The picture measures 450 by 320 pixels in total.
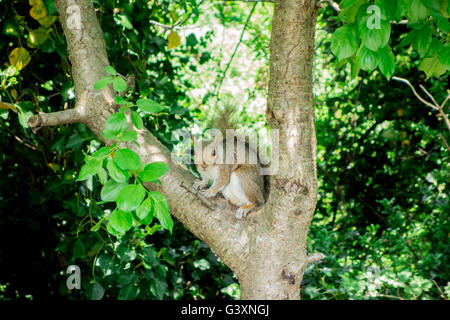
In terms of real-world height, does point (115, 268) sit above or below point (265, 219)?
below

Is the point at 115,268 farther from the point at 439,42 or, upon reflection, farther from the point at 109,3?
the point at 439,42

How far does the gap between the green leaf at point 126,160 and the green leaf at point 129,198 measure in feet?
0.13

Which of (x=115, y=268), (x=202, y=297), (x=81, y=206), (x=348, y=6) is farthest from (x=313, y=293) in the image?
(x=348, y=6)

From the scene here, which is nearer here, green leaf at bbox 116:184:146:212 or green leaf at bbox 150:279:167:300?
green leaf at bbox 116:184:146:212

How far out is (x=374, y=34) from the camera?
2.44ft

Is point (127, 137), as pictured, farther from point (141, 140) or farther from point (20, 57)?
point (20, 57)

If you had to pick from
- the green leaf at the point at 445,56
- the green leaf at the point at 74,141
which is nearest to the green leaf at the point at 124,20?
the green leaf at the point at 74,141

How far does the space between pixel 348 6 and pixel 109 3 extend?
1039mm

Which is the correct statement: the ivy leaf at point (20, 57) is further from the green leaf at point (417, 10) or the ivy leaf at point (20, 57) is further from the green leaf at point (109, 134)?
the green leaf at point (417, 10)

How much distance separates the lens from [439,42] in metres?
0.91

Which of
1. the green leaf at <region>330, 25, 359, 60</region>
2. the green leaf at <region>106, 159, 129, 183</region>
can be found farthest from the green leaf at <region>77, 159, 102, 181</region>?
the green leaf at <region>330, 25, 359, 60</region>

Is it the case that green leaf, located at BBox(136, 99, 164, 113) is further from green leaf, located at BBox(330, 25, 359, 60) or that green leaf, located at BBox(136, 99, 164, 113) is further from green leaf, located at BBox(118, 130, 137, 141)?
green leaf, located at BBox(330, 25, 359, 60)

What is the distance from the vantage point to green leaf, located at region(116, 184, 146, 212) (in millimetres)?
739

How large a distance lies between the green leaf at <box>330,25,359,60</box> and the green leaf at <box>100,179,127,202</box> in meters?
0.46
